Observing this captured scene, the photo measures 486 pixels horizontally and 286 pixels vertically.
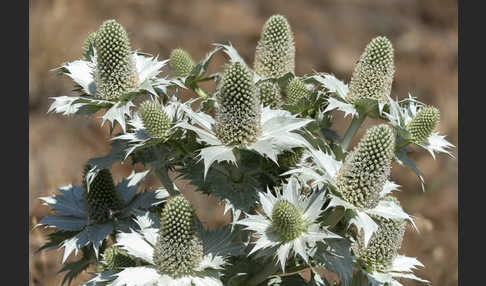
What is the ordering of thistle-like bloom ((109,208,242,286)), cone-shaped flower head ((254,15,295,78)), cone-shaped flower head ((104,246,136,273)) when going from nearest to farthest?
thistle-like bloom ((109,208,242,286)), cone-shaped flower head ((104,246,136,273)), cone-shaped flower head ((254,15,295,78))

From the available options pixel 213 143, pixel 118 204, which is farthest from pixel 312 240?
pixel 118 204

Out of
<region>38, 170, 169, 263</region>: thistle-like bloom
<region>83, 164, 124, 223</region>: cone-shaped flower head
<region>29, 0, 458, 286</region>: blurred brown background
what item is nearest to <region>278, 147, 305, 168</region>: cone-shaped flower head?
<region>38, 170, 169, 263</region>: thistle-like bloom

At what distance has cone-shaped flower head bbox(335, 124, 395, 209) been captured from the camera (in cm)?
236

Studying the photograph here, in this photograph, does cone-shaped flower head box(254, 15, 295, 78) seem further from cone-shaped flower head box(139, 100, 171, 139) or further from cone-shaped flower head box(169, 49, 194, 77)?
cone-shaped flower head box(139, 100, 171, 139)

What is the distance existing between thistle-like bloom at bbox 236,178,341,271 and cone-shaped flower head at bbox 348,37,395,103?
80 centimetres

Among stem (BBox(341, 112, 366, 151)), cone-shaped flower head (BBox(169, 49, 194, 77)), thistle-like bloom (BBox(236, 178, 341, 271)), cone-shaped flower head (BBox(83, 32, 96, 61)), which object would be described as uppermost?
cone-shaped flower head (BBox(83, 32, 96, 61))

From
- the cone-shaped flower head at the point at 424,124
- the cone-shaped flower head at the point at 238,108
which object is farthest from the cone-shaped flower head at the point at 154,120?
the cone-shaped flower head at the point at 424,124

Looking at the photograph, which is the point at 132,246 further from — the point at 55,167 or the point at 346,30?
the point at 346,30

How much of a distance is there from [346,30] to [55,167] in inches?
195

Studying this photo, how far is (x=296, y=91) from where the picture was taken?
9.48 ft

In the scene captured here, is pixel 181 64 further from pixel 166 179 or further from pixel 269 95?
pixel 166 179

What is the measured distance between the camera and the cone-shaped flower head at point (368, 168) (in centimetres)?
236

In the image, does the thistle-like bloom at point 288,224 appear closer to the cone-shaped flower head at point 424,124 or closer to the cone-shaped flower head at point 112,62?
the cone-shaped flower head at point 424,124

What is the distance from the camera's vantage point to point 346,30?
833 centimetres
